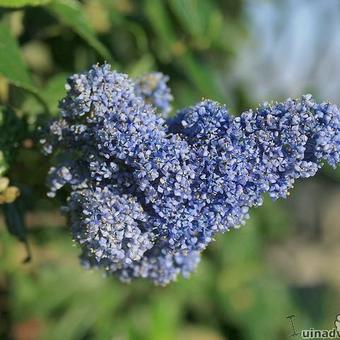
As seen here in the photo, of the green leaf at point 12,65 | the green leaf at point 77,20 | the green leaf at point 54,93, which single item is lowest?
the green leaf at point 12,65

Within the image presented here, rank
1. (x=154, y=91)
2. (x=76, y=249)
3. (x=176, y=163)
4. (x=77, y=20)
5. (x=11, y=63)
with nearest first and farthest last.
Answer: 1. (x=176, y=163)
2. (x=11, y=63)
3. (x=154, y=91)
4. (x=77, y=20)
5. (x=76, y=249)

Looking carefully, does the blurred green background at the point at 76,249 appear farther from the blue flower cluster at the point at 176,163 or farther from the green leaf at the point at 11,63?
the blue flower cluster at the point at 176,163

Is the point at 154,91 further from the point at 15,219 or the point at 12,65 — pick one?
the point at 15,219

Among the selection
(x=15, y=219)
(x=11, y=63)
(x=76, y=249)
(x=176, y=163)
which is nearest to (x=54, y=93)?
(x=11, y=63)

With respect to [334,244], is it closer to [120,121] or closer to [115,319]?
[115,319]

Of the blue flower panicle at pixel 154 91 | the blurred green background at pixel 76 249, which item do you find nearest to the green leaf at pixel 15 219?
the blurred green background at pixel 76 249

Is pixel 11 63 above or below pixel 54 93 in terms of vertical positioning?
below

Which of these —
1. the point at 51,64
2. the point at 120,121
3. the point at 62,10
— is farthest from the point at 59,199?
the point at 51,64

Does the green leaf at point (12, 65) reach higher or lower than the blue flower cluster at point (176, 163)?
higher
